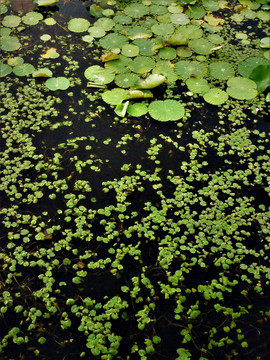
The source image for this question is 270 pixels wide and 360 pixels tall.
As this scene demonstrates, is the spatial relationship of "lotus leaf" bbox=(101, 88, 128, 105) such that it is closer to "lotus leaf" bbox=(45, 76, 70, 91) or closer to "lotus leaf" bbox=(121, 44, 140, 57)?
"lotus leaf" bbox=(45, 76, 70, 91)

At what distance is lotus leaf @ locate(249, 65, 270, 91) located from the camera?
3254mm

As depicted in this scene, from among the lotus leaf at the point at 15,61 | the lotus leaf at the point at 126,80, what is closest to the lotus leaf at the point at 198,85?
the lotus leaf at the point at 126,80

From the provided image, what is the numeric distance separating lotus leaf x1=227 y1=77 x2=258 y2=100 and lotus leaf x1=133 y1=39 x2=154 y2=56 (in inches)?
34.0

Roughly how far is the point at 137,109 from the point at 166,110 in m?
0.26

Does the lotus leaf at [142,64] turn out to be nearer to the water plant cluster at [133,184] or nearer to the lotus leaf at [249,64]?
the water plant cluster at [133,184]

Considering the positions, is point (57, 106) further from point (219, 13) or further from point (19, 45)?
point (219, 13)

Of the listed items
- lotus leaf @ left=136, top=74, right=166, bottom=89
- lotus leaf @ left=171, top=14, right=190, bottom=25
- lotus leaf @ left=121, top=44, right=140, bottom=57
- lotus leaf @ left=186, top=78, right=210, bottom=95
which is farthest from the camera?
lotus leaf @ left=171, top=14, right=190, bottom=25

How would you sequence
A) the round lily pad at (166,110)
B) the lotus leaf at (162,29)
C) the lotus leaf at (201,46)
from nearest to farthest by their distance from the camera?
the round lily pad at (166,110), the lotus leaf at (201,46), the lotus leaf at (162,29)

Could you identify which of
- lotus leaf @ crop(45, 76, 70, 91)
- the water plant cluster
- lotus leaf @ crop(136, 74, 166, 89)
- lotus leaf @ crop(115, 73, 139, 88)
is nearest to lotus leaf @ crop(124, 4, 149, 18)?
the water plant cluster

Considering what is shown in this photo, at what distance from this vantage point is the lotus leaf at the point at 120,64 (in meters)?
3.33

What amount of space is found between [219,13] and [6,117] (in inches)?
109

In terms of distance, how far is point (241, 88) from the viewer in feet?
10.7

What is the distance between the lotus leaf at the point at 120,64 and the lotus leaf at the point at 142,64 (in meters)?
0.05

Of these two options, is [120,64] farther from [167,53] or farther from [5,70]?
[5,70]
